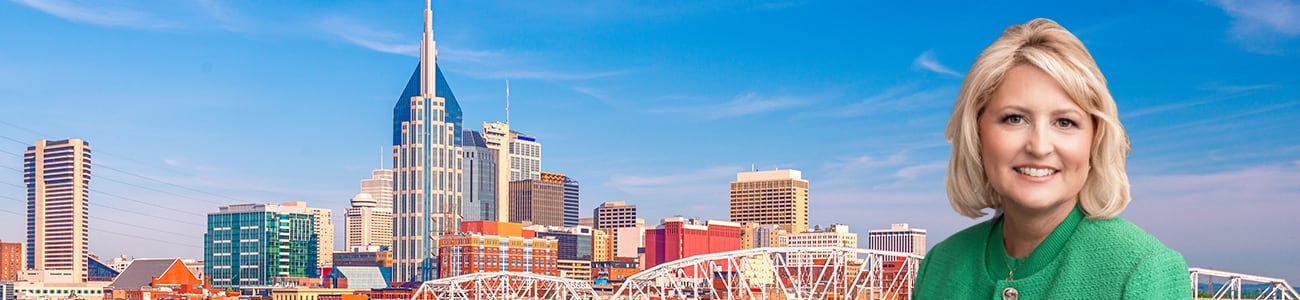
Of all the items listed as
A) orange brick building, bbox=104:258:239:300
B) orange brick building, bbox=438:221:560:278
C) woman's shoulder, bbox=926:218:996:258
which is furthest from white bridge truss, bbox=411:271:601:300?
woman's shoulder, bbox=926:218:996:258

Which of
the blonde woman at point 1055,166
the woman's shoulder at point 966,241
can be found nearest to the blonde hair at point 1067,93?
the blonde woman at point 1055,166

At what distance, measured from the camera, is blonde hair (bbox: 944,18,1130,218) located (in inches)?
74.8

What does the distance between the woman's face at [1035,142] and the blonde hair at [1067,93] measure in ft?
0.05

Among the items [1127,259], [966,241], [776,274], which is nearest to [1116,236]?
[1127,259]

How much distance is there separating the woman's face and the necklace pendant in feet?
0.38

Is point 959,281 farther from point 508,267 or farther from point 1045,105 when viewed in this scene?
point 508,267

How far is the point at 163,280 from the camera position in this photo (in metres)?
189

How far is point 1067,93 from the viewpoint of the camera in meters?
1.93

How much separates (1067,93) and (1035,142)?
0.08 meters

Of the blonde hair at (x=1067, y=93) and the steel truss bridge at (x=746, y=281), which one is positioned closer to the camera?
the blonde hair at (x=1067, y=93)

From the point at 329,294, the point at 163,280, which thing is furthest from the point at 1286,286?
the point at 163,280

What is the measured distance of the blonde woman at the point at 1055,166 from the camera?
6.22 feet

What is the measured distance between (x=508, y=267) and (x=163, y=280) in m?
49.5

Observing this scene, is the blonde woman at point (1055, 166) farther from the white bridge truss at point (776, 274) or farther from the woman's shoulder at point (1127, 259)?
the white bridge truss at point (776, 274)
